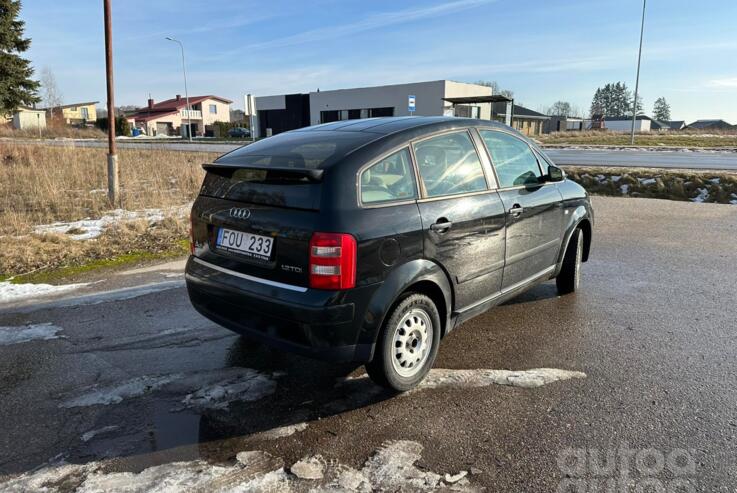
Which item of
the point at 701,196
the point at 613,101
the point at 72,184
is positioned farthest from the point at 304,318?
the point at 613,101

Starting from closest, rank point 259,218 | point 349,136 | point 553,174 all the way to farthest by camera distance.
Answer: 1. point 259,218
2. point 349,136
3. point 553,174

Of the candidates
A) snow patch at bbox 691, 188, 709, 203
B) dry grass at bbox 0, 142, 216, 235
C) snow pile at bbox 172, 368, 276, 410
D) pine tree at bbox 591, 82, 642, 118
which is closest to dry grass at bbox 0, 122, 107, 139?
dry grass at bbox 0, 142, 216, 235

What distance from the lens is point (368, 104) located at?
168ft

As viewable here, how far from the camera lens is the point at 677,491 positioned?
8.24ft

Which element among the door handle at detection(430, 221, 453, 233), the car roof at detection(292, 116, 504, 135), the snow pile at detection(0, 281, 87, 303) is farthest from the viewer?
the snow pile at detection(0, 281, 87, 303)

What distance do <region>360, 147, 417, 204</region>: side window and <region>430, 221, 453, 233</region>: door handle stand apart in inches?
9.3

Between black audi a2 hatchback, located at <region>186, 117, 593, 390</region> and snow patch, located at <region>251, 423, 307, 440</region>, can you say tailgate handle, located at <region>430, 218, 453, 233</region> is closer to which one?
black audi a2 hatchback, located at <region>186, 117, 593, 390</region>

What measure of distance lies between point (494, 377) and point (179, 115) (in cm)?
8933

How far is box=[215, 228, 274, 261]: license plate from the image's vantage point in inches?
125

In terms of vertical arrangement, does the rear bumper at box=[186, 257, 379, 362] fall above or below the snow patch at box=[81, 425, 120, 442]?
above

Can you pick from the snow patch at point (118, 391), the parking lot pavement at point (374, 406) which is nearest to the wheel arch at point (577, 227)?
the parking lot pavement at point (374, 406)

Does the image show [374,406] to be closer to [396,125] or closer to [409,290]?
[409,290]

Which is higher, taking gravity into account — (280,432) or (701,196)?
(701,196)

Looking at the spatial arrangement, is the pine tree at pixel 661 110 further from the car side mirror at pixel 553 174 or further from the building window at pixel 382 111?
the car side mirror at pixel 553 174
